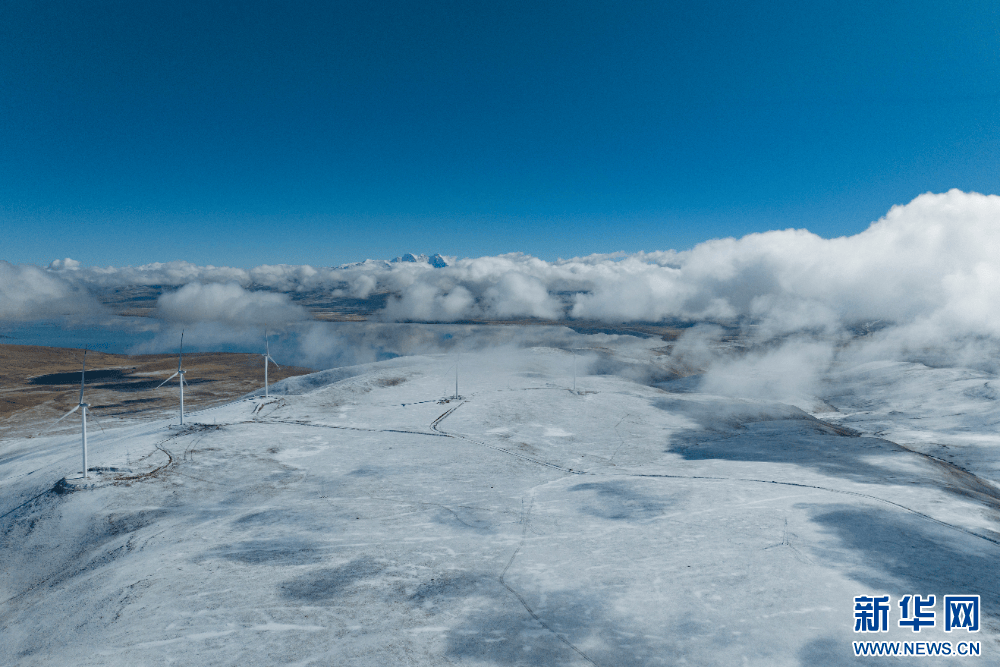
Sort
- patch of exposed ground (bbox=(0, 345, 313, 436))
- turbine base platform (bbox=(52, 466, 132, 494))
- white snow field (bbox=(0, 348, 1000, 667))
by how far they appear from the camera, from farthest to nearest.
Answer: patch of exposed ground (bbox=(0, 345, 313, 436)) → turbine base platform (bbox=(52, 466, 132, 494)) → white snow field (bbox=(0, 348, 1000, 667))

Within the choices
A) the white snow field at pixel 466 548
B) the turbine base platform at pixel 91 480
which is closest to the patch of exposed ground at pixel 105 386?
the white snow field at pixel 466 548

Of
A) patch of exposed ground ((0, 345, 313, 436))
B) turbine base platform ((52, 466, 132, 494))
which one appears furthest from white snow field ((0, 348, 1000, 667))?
patch of exposed ground ((0, 345, 313, 436))

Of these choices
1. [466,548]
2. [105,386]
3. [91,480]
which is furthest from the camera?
[105,386]

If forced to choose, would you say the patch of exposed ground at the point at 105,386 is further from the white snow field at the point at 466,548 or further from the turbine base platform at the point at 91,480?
the turbine base platform at the point at 91,480

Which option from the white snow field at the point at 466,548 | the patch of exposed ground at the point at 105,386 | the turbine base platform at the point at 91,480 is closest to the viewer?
the white snow field at the point at 466,548

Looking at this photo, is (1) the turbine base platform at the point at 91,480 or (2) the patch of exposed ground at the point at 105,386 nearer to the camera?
(1) the turbine base platform at the point at 91,480

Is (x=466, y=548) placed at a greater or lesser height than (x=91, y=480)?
lesser

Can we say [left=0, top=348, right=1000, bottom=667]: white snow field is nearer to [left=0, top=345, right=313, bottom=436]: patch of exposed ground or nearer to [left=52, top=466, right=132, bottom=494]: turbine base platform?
[left=52, top=466, right=132, bottom=494]: turbine base platform

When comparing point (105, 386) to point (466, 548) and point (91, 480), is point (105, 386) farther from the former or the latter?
point (466, 548)

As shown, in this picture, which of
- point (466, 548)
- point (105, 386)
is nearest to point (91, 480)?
point (466, 548)

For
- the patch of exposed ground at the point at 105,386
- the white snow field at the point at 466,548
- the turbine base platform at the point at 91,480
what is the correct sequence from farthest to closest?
the patch of exposed ground at the point at 105,386
the turbine base platform at the point at 91,480
the white snow field at the point at 466,548
